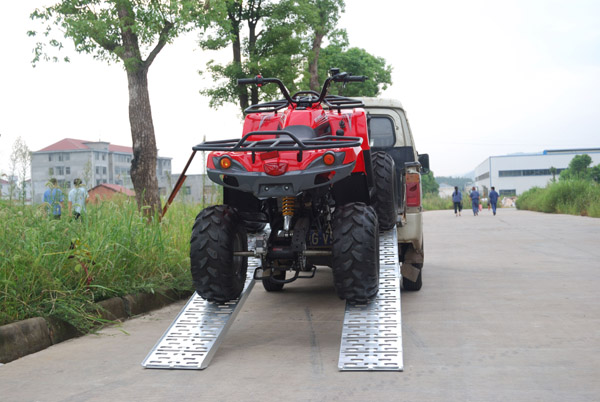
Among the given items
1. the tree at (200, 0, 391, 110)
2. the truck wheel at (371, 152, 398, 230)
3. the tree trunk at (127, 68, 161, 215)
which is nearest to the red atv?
the truck wheel at (371, 152, 398, 230)

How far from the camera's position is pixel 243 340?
5918mm

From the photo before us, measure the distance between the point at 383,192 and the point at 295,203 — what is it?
114 cm

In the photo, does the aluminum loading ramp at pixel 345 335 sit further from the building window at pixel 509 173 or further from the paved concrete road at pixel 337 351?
the building window at pixel 509 173

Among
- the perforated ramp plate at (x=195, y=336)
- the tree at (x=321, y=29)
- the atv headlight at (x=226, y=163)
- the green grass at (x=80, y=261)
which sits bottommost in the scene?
the perforated ramp plate at (x=195, y=336)

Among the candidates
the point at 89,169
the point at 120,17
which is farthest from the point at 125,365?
the point at 120,17

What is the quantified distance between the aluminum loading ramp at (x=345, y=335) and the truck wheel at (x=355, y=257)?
0.21 metres

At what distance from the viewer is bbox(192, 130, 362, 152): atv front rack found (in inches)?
202

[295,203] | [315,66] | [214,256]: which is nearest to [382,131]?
[295,203]

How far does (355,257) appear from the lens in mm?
5270

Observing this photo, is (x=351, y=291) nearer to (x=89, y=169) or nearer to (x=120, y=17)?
(x=89, y=169)

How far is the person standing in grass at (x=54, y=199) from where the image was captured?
7283 mm

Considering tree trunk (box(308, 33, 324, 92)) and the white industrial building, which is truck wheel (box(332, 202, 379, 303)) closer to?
tree trunk (box(308, 33, 324, 92))

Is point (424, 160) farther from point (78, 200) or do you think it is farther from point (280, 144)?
point (78, 200)

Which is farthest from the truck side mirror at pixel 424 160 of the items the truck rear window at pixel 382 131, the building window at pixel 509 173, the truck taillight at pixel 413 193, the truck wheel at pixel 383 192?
the building window at pixel 509 173
